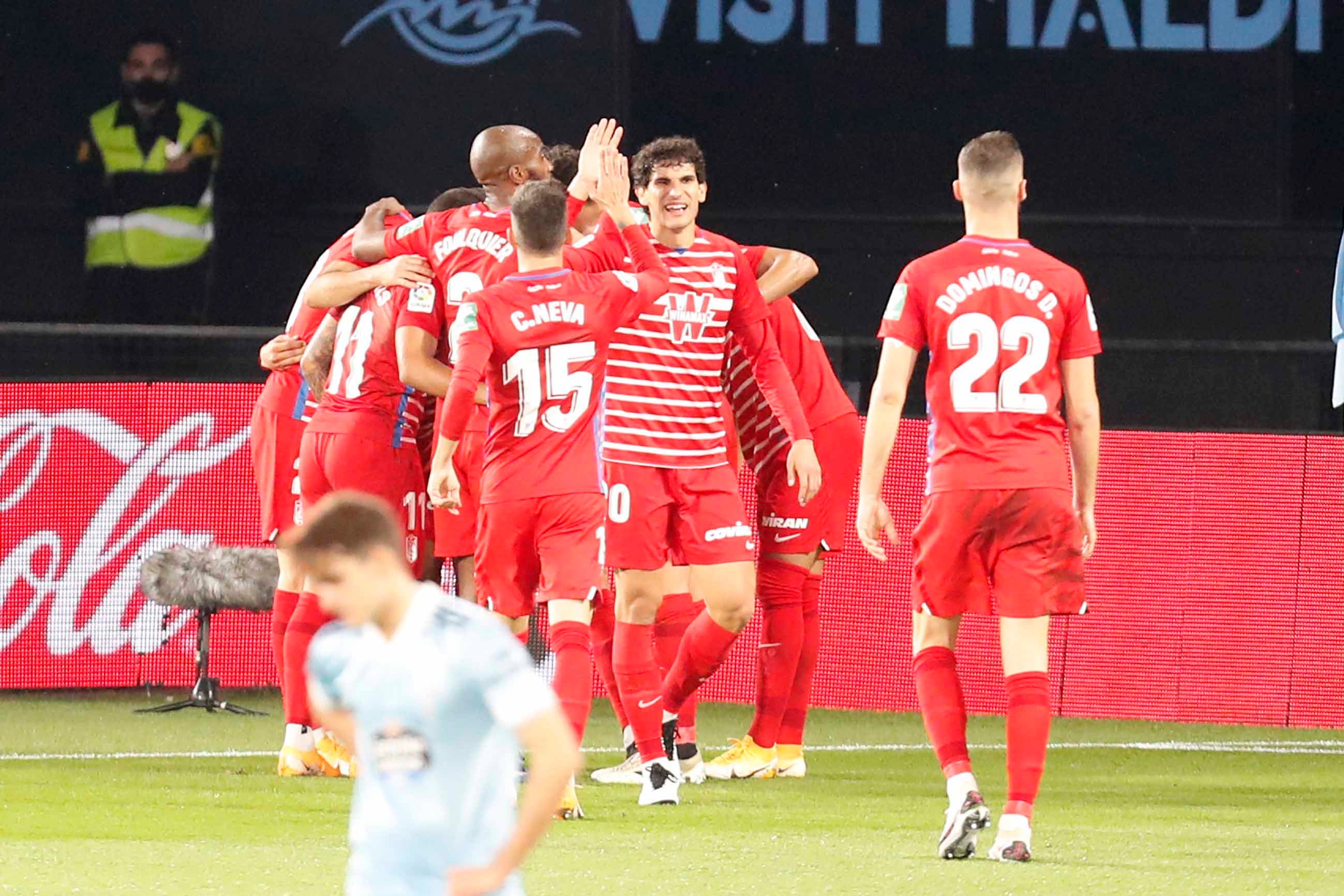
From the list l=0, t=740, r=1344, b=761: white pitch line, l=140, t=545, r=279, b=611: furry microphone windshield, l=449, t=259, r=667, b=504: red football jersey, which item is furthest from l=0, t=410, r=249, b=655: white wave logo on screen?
l=449, t=259, r=667, b=504: red football jersey

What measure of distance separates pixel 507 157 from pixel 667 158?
1.69 ft

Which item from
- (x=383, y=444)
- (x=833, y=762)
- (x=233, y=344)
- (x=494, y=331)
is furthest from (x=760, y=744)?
(x=233, y=344)

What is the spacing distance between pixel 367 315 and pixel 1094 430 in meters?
2.60

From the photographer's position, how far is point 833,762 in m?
8.18

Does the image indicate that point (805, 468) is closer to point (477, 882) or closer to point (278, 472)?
point (278, 472)

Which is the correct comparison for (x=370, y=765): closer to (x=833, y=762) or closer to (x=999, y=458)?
(x=999, y=458)

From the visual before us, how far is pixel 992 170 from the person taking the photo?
5723mm

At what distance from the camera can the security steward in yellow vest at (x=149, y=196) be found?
14125mm

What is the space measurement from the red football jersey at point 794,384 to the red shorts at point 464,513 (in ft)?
2.69

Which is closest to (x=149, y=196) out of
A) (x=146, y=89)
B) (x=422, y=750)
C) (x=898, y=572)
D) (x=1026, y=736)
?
(x=146, y=89)

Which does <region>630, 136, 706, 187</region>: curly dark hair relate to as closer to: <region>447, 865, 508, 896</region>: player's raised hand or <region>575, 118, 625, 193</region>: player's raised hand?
<region>575, 118, 625, 193</region>: player's raised hand

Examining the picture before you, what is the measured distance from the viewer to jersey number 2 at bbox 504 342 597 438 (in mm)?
6145

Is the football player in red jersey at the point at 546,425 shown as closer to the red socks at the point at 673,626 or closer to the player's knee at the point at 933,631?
the player's knee at the point at 933,631

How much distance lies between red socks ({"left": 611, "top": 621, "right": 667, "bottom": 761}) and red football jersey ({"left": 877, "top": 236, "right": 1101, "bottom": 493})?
53.0 inches
